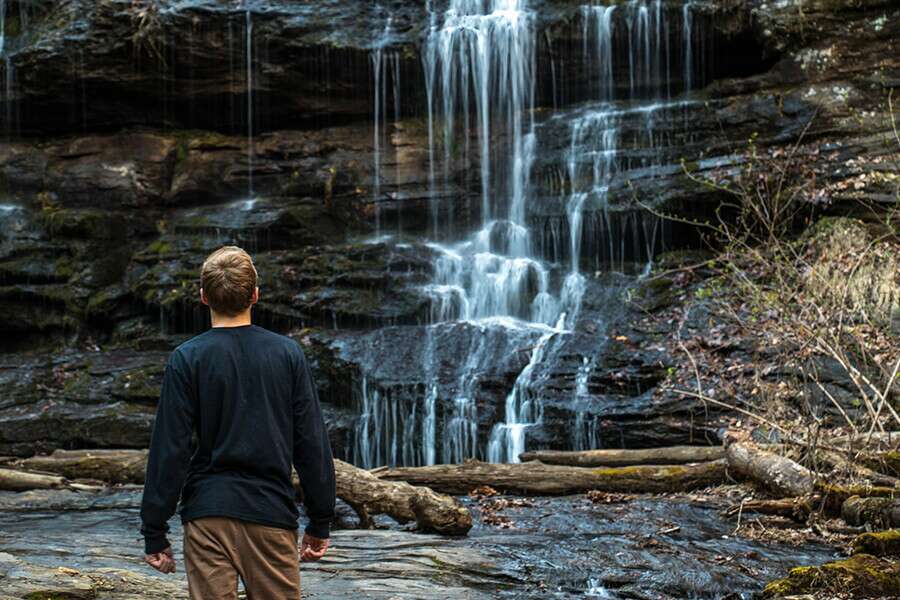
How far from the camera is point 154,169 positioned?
21.1 m

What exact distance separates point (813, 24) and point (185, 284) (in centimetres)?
1325

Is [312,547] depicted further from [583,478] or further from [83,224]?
[83,224]

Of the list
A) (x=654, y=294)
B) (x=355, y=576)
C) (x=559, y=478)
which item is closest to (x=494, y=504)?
(x=559, y=478)

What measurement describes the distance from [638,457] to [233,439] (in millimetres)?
7982

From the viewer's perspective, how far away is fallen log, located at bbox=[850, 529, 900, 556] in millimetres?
6387

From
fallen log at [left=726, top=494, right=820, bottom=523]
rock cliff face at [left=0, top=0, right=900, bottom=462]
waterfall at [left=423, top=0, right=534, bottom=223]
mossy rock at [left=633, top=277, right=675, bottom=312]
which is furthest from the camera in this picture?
waterfall at [left=423, top=0, right=534, bottom=223]

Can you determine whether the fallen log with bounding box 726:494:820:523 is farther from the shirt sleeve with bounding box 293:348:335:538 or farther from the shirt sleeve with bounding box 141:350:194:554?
the shirt sleeve with bounding box 141:350:194:554

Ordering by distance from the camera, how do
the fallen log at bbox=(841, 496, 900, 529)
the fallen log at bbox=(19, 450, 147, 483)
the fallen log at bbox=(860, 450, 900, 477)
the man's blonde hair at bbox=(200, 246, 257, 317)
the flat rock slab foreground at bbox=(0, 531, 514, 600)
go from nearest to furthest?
the man's blonde hair at bbox=(200, 246, 257, 317)
the flat rock slab foreground at bbox=(0, 531, 514, 600)
the fallen log at bbox=(841, 496, 900, 529)
the fallen log at bbox=(860, 450, 900, 477)
the fallen log at bbox=(19, 450, 147, 483)

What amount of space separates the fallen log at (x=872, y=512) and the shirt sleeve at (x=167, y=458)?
20.3 feet

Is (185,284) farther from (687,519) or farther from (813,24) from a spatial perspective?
(813,24)

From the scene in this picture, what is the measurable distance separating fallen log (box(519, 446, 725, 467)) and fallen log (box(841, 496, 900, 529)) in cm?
259

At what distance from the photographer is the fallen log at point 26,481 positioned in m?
10.7

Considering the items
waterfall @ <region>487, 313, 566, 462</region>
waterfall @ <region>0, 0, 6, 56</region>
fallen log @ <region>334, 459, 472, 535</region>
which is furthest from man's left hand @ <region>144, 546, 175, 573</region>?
waterfall @ <region>0, 0, 6, 56</region>

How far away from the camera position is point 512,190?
19.9 m
